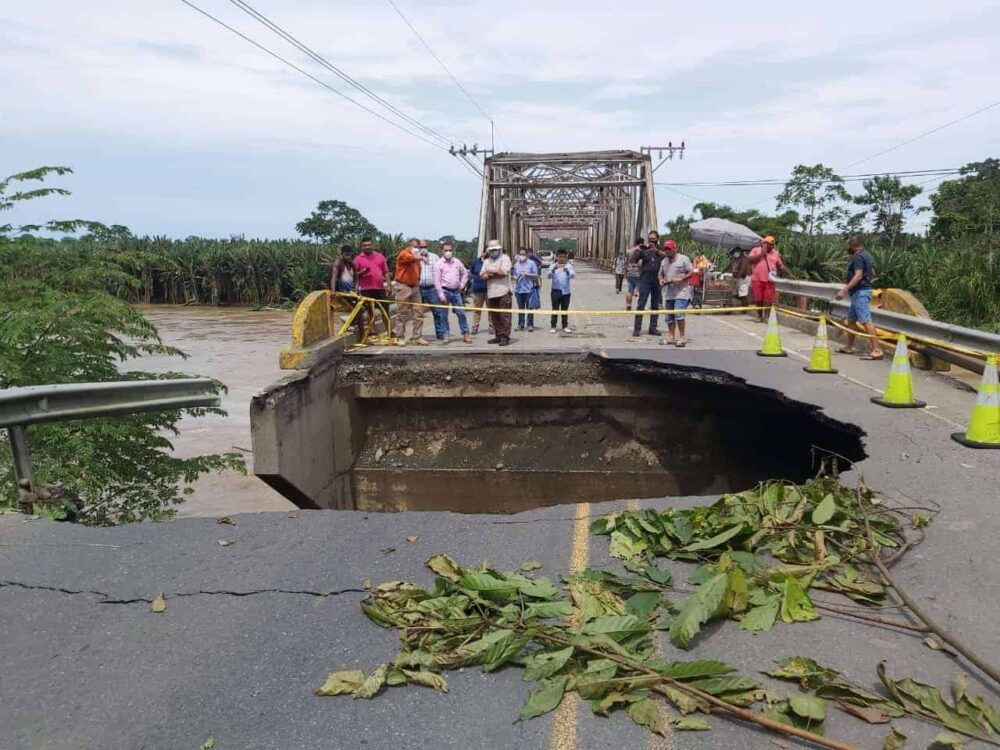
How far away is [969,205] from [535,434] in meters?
29.2

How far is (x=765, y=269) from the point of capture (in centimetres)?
1409

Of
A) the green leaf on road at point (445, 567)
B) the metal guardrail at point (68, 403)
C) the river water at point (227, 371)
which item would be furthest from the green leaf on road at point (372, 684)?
the river water at point (227, 371)

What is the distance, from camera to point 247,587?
12.7 feet

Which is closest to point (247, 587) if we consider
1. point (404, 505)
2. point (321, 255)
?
point (404, 505)

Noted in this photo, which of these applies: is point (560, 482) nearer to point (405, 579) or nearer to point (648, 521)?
point (648, 521)

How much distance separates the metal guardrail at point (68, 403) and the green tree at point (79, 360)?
2.35ft

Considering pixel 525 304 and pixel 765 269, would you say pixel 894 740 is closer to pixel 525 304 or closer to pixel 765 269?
pixel 765 269

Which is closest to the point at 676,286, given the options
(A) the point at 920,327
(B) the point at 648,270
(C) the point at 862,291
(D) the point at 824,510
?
(B) the point at 648,270

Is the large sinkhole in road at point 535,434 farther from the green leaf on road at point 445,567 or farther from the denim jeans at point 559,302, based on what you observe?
the green leaf on road at point 445,567

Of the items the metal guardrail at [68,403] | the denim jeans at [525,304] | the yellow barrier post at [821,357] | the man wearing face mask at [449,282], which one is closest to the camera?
the metal guardrail at [68,403]

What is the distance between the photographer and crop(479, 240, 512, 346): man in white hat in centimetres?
1222

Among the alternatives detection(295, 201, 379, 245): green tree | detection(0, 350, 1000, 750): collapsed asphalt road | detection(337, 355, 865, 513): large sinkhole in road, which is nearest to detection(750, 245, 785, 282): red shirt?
detection(337, 355, 865, 513): large sinkhole in road

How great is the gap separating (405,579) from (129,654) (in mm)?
1291

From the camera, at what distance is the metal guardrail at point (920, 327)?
768cm
